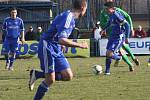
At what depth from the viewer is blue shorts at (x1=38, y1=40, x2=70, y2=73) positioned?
898 centimetres

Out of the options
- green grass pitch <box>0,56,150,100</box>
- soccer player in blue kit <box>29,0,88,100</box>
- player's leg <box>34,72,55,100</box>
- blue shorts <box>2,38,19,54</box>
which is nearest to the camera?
soccer player in blue kit <box>29,0,88,100</box>

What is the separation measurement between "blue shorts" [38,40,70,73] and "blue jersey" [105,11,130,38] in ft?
18.8

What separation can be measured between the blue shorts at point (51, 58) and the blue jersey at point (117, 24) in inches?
226

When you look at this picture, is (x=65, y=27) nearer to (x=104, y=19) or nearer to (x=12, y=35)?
(x=104, y=19)

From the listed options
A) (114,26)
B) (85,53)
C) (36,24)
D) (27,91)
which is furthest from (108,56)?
(36,24)

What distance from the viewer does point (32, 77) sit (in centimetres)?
994

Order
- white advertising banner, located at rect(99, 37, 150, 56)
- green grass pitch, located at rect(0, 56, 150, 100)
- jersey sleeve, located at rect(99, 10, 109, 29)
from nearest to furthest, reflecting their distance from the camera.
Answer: green grass pitch, located at rect(0, 56, 150, 100)
jersey sleeve, located at rect(99, 10, 109, 29)
white advertising banner, located at rect(99, 37, 150, 56)

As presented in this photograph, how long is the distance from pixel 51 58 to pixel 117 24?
20.0 ft

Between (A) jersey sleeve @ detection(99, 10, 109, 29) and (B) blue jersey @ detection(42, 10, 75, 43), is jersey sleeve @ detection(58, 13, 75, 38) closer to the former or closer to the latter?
(B) blue jersey @ detection(42, 10, 75, 43)

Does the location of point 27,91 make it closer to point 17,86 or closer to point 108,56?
point 17,86

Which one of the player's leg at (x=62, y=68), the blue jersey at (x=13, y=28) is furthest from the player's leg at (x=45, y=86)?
the blue jersey at (x=13, y=28)

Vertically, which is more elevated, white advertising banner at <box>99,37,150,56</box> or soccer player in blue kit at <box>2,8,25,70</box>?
soccer player in blue kit at <box>2,8,25,70</box>

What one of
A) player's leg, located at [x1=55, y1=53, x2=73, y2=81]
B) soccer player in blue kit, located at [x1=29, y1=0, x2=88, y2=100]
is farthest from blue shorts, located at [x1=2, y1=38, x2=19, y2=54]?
player's leg, located at [x1=55, y1=53, x2=73, y2=81]

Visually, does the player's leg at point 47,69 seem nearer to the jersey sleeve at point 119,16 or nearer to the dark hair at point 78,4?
the dark hair at point 78,4
